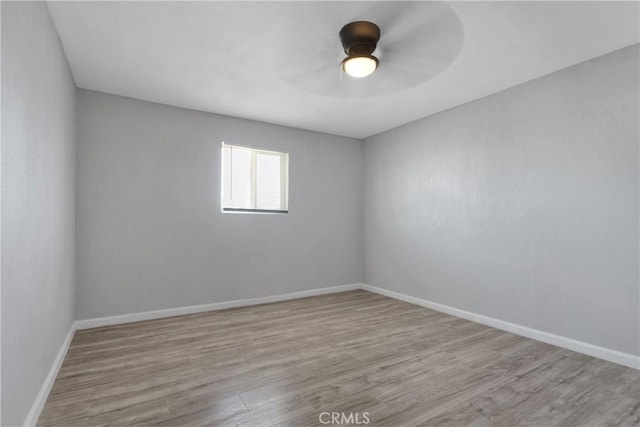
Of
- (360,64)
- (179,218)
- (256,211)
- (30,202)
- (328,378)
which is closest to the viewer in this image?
(30,202)

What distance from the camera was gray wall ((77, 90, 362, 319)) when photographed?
342cm

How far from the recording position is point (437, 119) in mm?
4133

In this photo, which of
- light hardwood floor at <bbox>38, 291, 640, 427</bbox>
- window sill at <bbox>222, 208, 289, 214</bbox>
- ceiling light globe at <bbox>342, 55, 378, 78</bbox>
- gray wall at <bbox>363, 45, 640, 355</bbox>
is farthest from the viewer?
window sill at <bbox>222, 208, 289, 214</bbox>

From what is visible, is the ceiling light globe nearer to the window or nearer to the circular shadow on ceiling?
the circular shadow on ceiling

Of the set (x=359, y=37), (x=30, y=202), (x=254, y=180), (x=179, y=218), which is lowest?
(x=179, y=218)

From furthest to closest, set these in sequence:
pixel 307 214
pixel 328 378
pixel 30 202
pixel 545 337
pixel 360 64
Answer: pixel 307 214 < pixel 545 337 < pixel 360 64 < pixel 328 378 < pixel 30 202

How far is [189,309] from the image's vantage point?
3.90 meters

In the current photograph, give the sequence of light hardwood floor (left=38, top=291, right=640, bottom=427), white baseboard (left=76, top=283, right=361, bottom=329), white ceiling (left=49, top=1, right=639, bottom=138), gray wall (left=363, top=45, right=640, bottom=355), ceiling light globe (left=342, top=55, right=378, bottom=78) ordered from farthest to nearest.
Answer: white baseboard (left=76, top=283, right=361, bottom=329)
gray wall (left=363, top=45, right=640, bottom=355)
ceiling light globe (left=342, top=55, right=378, bottom=78)
white ceiling (left=49, top=1, right=639, bottom=138)
light hardwood floor (left=38, top=291, right=640, bottom=427)

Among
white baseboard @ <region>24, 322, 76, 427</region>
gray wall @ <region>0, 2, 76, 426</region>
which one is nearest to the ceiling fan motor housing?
gray wall @ <region>0, 2, 76, 426</region>

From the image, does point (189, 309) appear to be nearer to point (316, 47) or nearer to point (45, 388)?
point (45, 388)

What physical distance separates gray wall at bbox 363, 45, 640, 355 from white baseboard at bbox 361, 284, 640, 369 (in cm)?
5
